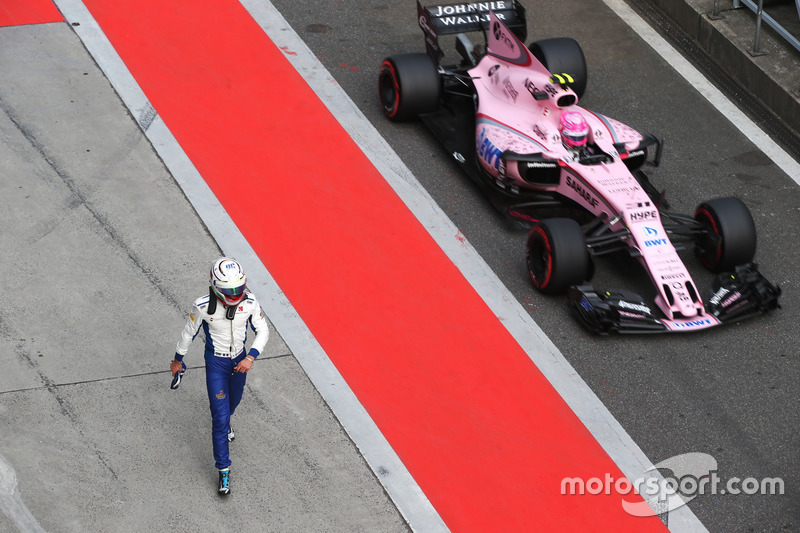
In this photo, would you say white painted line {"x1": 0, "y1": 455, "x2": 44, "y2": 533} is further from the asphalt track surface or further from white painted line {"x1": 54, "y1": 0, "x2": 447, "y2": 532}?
white painted line {"x1": 54, "y1": 0, "x2": 447, "y2": 532}

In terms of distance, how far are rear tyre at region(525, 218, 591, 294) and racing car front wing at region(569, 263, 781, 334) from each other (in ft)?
0.46

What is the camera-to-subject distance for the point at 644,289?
34.3 feet

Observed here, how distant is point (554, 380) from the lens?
9.51 m

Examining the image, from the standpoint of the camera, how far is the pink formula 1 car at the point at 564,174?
9938 millimetres

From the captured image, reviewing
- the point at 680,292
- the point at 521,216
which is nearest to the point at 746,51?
the point at 521,216

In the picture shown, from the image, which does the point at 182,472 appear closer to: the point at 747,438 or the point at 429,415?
the point at 429,415

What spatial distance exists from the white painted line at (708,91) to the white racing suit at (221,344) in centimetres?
695

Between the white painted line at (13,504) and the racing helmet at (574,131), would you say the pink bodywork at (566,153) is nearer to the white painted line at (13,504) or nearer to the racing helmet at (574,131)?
the racing helmet at (574,131)

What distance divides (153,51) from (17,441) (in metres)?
6.22

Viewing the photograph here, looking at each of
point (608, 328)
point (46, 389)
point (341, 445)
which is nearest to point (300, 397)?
point (341, 445)

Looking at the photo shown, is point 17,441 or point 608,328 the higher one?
point 608,328

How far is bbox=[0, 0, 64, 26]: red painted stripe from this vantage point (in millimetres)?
13734

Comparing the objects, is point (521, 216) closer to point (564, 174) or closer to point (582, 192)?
point (564, 174)

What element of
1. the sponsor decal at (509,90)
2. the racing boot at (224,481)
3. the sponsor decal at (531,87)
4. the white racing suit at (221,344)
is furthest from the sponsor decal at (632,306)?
the racing boot at (224,481)
